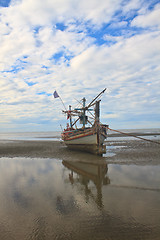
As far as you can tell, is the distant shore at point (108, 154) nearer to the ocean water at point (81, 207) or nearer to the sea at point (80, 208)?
the ocean water at point (81, 207)

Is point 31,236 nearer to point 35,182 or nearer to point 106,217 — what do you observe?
point 106,217

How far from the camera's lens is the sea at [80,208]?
439 centimetres

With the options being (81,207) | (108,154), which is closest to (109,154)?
(108,154)

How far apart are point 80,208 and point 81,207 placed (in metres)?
0.10

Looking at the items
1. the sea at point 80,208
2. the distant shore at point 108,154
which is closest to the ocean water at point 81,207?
the sea at point 80,208

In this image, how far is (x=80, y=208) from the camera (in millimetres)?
5844

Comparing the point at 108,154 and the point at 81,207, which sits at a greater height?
the point at 81,207

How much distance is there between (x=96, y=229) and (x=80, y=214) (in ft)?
3.26

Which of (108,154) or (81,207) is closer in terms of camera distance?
(81,207)

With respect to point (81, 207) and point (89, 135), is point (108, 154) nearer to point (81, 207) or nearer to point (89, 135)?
point (89, 135)

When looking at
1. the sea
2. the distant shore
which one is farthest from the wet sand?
the sea

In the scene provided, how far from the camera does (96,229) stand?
450 cm

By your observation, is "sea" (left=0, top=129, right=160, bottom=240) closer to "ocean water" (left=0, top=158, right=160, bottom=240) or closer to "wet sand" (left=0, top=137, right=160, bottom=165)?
"ocean water" (left=0, top=158, right=160, bottom=240)

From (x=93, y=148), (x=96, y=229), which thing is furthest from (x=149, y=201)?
(x=93, y=148)
